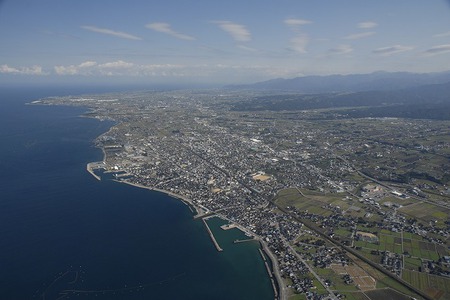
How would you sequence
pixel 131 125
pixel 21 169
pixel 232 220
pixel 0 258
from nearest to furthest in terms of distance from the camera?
pixel 0 258 → pixel 232 220 → pixel 21 169 → pixel 131 125

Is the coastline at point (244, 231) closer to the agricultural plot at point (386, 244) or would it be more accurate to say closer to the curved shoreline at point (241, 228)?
the curved shoreline at point (241, 228)

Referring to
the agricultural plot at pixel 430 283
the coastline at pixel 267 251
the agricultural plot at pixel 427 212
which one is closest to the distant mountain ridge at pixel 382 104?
the agricultural plot at pixel 427 212

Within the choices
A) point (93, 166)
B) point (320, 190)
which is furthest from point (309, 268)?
point (93, 166)

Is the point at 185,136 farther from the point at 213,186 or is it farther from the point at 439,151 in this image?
the point at 439,151

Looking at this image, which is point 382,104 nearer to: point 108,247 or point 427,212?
point 427,212

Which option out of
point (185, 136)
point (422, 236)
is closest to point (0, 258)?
point (422, 236)

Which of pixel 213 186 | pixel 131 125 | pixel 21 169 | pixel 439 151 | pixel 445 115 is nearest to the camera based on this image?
pixel 213 186
